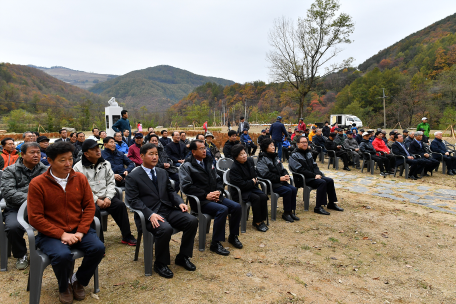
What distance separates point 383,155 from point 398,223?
15.3 feet

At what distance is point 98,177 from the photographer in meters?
3.53

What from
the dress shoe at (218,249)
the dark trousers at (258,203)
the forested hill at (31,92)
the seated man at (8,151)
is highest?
the forested hill at (31,92)

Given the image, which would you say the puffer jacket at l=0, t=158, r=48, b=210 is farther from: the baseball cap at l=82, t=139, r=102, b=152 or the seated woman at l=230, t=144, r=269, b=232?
the seated woman at l=230, t=144, r=269, b=232

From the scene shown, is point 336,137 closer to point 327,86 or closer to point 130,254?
point 130,254

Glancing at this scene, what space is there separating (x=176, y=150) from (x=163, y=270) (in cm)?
406

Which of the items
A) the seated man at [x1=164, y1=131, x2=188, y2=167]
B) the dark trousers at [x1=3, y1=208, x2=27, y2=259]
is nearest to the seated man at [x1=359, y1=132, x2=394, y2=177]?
the seated man at [x1=164, y1=131, x2=188, y2=167]

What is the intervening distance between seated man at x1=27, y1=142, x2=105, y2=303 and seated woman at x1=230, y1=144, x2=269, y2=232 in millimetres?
2090

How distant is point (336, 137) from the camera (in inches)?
376

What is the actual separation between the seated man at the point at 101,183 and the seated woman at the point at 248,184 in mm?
1569

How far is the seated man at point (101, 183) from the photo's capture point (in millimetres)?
3389

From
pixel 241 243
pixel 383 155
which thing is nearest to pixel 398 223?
pixel 241 243

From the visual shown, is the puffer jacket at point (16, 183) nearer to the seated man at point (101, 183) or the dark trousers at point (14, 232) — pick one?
the dark trousers at point (14, 232)

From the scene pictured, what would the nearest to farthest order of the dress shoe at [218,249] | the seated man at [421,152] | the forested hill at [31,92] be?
1. the dress shoe at [218,249]
2. the seated man at [421,152]
3. the forested hill at [31,92]

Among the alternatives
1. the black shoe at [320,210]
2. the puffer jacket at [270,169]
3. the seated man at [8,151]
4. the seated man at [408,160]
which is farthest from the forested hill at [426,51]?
the seated man at [8,151]
